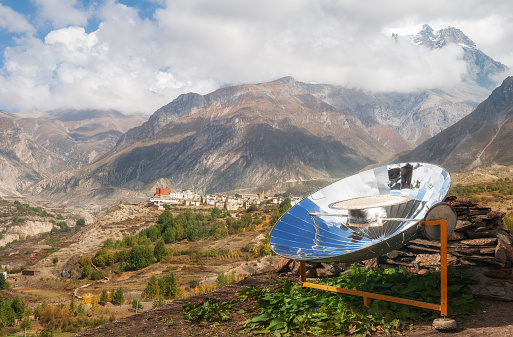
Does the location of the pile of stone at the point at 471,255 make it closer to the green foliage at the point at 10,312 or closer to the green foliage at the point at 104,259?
the green foliage at the point at 10,312

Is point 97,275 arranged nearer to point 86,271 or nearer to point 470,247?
point 86,271

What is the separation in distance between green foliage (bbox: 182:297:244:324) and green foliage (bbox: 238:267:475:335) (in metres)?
0.95

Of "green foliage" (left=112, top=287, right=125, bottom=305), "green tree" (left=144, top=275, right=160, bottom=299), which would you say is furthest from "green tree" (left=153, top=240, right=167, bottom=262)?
"green tree" (left=144, top=275, right=160, bottom=299)

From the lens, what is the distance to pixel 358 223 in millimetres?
12523

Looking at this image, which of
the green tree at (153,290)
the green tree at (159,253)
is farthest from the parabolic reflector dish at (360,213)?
the green tree at (159,253)

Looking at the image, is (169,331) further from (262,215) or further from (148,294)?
(262,215)

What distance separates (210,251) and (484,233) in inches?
2930

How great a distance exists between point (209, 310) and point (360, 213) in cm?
602

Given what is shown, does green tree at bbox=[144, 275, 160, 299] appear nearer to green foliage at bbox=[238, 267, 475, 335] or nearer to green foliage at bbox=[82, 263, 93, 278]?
green foliage at bbox=[238, 267, 475, 335]

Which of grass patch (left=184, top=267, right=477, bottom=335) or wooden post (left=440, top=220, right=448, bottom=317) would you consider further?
grass patch (left=184, top=267, right=477, bottom=335)

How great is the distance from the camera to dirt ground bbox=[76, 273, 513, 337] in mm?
9445

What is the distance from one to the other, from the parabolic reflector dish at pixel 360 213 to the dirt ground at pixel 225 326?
255 cm

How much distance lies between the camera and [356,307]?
11.2m

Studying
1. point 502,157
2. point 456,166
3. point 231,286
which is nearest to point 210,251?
point 231,286
